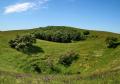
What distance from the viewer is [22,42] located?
82000mm

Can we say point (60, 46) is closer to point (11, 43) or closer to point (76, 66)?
point (11, 43)

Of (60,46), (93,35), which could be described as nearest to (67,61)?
(60,46)

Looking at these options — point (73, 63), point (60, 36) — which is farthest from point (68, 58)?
point (60, 36)

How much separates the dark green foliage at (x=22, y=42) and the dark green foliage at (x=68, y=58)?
1350 centimetres

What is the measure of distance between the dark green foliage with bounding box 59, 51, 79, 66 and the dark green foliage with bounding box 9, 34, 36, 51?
13500 mm

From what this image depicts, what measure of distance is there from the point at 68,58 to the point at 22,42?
643 inches

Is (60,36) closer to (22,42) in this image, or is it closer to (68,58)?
(22,42)

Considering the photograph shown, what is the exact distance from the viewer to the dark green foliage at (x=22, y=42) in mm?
80812

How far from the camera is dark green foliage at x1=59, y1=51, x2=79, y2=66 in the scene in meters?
70.4

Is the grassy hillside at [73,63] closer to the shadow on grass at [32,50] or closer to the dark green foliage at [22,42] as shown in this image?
the shadow on grass at [32,50]

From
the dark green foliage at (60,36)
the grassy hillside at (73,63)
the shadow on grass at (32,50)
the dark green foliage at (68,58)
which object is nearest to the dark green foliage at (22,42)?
the shadow on grass at (32,50)

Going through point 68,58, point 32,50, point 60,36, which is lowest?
point 68,58

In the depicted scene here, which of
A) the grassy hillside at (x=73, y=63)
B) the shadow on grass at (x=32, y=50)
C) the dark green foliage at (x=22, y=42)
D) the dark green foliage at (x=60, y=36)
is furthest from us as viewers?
the dark green foliage at (x=60, y=36)

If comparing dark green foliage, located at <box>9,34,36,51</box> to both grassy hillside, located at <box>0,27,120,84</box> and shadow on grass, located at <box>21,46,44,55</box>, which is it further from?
grassy hillside, located at <box>0,27,120,84</box>
